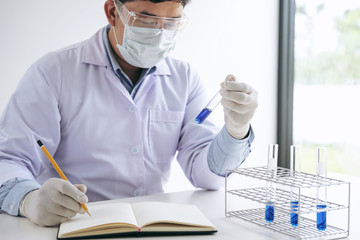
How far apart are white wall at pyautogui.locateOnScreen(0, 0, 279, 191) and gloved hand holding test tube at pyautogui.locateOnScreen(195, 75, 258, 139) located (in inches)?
48.9

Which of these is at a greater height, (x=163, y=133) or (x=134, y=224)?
(x=163, y=133)

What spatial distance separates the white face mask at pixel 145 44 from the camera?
5.82 ft

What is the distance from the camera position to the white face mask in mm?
1775

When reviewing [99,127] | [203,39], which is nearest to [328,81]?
[203,39]

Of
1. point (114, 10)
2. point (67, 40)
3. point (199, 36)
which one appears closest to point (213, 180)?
point (114, 10)

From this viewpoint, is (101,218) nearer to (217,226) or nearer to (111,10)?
(217,226)

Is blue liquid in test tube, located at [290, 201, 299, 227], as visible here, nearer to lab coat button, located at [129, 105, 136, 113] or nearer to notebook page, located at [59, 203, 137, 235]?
notebook page, located at [59, 203, 137, 235]

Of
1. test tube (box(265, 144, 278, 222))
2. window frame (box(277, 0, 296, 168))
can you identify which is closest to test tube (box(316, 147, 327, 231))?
test tube (box(265, 144, 278, 222))

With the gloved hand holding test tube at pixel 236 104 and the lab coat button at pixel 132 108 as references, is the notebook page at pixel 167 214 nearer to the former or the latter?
the gloved hand holding test tube at pixel 236 104

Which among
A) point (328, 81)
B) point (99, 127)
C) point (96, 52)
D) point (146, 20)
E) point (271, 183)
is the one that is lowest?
point (271, 183)

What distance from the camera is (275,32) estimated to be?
3.38 metres

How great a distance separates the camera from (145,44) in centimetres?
179

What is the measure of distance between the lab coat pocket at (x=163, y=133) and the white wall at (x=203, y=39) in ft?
3.04

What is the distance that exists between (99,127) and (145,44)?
14.1 inches
